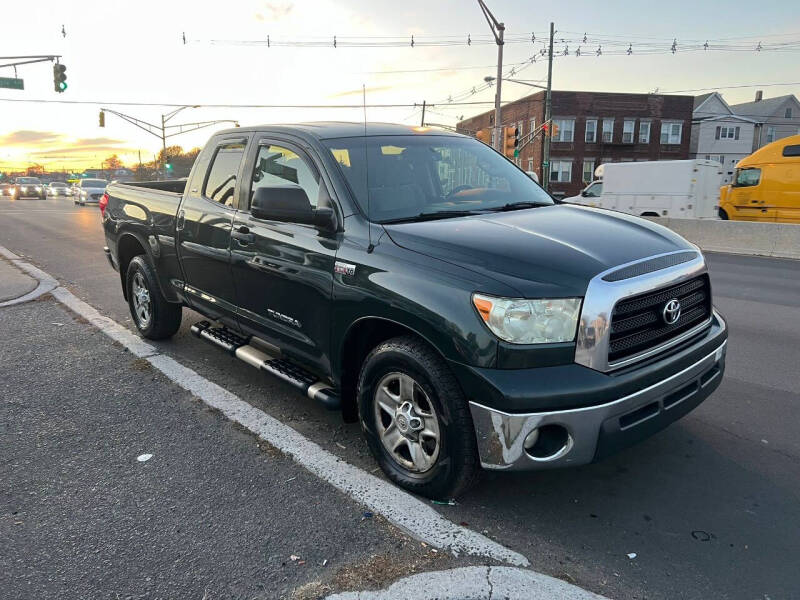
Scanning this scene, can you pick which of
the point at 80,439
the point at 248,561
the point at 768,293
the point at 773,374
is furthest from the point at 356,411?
the point at 768,293

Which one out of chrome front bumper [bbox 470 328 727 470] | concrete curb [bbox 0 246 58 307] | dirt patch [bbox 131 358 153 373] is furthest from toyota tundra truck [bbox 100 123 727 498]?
concrete curb [bbox 0 246 58 307]

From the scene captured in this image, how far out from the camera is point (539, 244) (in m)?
2.96

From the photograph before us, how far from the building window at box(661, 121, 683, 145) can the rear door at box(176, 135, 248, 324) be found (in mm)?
50330

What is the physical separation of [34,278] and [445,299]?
8.78 metres

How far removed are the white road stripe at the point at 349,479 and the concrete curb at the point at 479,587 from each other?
11 cm

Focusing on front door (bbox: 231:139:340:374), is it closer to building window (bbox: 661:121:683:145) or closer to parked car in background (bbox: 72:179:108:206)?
parked car in background (bbox: 72:179:108:206)

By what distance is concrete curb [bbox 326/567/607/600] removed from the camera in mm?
2375

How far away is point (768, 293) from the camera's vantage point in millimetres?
9062

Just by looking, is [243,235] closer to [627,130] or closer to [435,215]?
[435,215]

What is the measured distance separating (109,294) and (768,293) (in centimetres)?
948

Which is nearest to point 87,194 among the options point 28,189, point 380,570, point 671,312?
point 28,189

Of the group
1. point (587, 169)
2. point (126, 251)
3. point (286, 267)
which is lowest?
point (126, 251)

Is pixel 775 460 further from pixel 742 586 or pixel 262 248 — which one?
pixel 262 248

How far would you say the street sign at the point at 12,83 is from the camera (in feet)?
87.7
